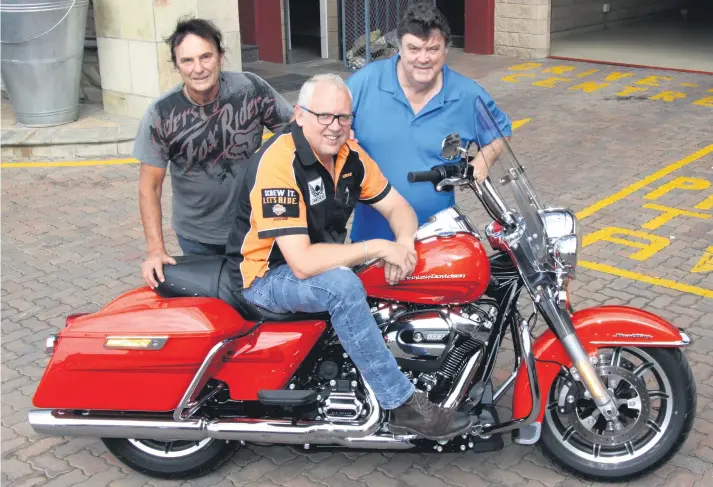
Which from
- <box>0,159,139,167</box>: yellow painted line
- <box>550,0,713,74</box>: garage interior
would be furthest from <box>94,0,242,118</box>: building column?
<box>550,0,713,74</box>: garage interior

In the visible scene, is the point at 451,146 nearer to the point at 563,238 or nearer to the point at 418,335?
the point at 563,238

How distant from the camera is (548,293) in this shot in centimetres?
356

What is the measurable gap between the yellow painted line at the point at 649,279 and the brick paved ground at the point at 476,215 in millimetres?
38

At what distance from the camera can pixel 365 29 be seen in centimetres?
1298

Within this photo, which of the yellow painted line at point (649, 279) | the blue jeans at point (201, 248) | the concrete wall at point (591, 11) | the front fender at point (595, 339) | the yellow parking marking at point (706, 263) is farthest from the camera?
the concrete wall at point (591, 11)

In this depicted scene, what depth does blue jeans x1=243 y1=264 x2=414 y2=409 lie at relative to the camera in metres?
3.42

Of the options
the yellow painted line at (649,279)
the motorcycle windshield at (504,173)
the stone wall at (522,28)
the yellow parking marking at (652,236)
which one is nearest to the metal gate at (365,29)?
the stone wall at (522,28)

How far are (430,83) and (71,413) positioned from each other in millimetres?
2182

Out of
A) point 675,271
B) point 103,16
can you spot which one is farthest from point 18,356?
point 103,16

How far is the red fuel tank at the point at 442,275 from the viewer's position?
3502mm

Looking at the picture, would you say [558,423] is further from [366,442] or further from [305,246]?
[305,246]

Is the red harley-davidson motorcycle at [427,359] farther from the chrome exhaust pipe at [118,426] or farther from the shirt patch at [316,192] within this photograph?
the shirt patch at [316,192]

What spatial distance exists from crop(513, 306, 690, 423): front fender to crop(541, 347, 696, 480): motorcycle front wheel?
0.09 metres

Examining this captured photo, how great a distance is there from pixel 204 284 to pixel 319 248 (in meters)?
0.64
